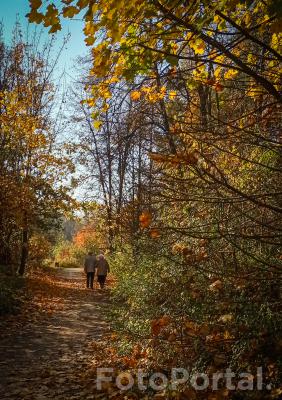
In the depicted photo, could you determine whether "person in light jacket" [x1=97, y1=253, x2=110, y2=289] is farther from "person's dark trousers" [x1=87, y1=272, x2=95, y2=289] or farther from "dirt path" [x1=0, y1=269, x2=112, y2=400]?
"dirt path" [x1=0, y1=269, x2=112, y2=400]

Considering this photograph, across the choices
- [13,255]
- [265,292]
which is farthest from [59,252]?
[265,292]

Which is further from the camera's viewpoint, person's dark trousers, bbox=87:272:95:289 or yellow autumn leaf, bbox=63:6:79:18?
person's dark trousers, bbox=87:272:95:289

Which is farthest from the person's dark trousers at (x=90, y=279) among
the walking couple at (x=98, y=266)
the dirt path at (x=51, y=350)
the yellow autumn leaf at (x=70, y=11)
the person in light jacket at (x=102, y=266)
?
the yellow autumn leaf at (x=70, y=11)

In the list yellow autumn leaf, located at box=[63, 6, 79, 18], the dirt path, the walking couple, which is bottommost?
the dirt path

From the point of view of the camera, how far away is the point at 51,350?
272 inches

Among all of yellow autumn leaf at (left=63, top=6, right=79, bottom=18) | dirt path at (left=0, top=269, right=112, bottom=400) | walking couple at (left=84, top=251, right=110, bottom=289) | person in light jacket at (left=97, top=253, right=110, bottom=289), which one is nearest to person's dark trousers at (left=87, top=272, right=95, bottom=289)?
walking couple at (left=84, top=251, right=110, bottom=289)

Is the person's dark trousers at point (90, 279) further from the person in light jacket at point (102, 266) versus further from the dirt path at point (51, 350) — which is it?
the dirt path at point (51, 350)

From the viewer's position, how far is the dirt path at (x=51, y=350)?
16.4 ft

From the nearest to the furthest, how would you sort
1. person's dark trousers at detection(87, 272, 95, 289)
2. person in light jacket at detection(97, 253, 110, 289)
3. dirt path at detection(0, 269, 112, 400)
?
dirt path at detection(0, 269, 112, 400), person in light jacket at detection(97, 253, 110, 289), person's dark trousers at detection(87, 272, 95, 289)

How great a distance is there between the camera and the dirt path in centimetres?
500

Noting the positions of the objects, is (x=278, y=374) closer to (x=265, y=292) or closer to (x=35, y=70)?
(x=265, y=292)

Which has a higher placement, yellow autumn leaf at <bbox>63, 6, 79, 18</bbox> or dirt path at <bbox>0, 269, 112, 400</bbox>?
yellow autumn leaf at <bbox>63, 6, 79, 18</bbox>

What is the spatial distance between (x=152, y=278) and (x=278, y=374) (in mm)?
3509

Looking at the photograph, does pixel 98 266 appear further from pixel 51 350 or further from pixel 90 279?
pixel 51 350
